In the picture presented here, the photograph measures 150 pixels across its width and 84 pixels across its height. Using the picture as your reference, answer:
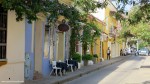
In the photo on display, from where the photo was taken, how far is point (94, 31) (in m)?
36.1

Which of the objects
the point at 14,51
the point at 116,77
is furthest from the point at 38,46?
the point at 14,51

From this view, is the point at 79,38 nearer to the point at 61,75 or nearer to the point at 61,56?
the point at 61,56

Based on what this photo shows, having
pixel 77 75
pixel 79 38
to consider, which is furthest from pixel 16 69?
pixel 79 38

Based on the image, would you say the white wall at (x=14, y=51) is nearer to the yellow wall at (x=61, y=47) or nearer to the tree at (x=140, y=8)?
the tree at (x=140, y=8)

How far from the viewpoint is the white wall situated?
17.3 metres

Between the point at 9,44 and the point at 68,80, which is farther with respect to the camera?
the point at 68,80

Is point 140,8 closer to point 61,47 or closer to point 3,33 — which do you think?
point 3,33

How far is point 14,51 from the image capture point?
17641 mm

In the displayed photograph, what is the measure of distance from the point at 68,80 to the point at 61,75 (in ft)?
6.05

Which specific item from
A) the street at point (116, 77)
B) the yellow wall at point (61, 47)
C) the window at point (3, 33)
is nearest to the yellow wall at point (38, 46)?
the street at point (116, 77)

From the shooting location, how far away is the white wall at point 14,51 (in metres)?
17.3

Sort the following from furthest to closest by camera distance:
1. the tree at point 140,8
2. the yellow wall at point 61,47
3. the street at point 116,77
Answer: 1. the yellow wall at point 61,47
2. the street at point 116,77
3. the tree at point 140,8

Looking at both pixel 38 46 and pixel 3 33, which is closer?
pixel 3 33

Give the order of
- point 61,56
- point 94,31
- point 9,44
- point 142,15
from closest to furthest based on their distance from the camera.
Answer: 1. point 9,44
2. point 142,15
3. point 61,56
4. point 94,31
